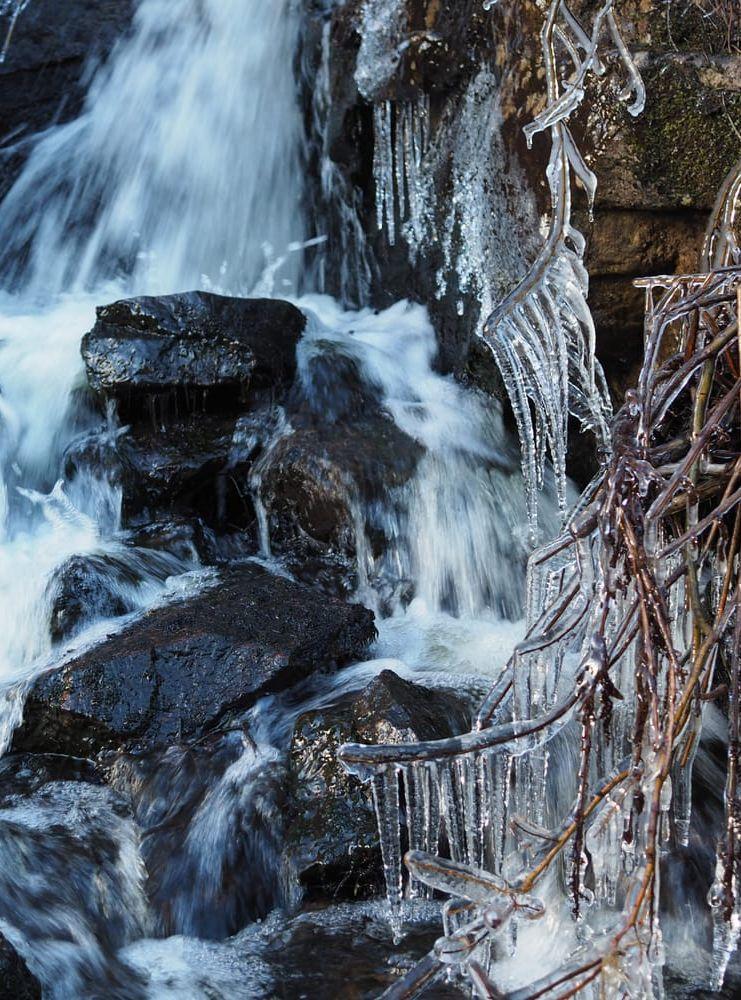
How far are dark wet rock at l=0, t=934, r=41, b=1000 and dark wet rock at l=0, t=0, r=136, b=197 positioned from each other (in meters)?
6.90

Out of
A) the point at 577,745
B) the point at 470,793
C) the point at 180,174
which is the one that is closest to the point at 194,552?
the point at 577,745

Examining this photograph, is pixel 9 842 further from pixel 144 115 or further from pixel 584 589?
pixel 144 115

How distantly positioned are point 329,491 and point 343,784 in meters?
1.97

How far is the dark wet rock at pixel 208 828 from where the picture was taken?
132 inches

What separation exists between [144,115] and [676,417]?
628cm

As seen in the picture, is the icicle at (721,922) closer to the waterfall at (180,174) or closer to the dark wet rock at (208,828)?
the dark wet rock at (208,828)

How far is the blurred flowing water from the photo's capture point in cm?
332

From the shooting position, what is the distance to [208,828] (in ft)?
11.7

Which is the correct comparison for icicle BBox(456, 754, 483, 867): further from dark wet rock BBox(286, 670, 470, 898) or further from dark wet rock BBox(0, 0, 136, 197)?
dark wet rock BBox(0, 0, 136, 197)

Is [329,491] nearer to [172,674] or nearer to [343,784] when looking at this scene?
[172,674]

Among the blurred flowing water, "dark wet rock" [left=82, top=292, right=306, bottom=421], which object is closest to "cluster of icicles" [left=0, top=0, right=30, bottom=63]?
the blurred flowing water

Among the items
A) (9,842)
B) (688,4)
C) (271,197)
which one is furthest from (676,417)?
(271,197)

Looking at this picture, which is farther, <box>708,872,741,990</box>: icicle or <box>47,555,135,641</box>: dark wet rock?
<box>47,555,135,641</box>: dark wet rock

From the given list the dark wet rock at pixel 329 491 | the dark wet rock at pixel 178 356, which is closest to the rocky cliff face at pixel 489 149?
the dark wet rock at pixel 329 491
